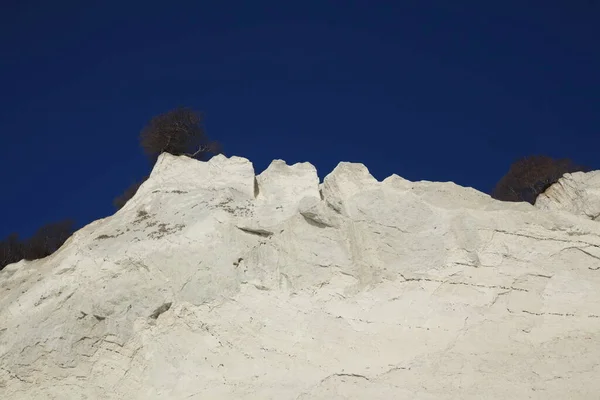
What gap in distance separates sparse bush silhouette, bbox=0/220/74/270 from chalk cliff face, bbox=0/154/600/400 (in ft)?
22.5

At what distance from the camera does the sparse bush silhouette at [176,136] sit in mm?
22062

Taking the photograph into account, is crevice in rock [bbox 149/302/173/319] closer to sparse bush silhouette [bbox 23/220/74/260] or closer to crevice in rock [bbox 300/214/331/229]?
crevice in rock [bbox 300/214/331/229]

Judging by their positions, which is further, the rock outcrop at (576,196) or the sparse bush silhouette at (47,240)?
the sparse bush silhouette at (47,240)

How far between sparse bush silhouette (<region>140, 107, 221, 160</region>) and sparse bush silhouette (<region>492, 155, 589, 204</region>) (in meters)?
10.8

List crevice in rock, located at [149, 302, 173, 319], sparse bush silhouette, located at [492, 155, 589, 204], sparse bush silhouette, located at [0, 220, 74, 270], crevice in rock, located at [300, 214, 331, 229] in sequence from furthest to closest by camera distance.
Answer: sparse bush silhouette, located at [0, 220, 74, 270], sparse bush silhouette, located at [492, 155, 589, 204], crevice in rock, located at [300, 214, 331, 229], crevice in rock, located at [149, 302, 173, 319]

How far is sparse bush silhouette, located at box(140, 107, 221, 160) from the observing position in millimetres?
22062

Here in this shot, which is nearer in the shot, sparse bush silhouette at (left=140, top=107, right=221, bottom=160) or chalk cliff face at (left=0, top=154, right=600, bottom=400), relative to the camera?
chalk cliff face at (left=0, top=154, right=600, bottom=400)

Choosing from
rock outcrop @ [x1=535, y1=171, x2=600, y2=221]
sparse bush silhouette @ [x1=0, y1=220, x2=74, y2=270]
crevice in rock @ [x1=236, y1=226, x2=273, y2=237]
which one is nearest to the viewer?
crevice in rock @ [x1=236, y1=226, x2=273, y2=237]

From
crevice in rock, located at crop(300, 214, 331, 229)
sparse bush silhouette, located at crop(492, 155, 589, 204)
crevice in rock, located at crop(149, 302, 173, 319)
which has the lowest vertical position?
crevice in rock, located at crop(149, 302, 173, 319)

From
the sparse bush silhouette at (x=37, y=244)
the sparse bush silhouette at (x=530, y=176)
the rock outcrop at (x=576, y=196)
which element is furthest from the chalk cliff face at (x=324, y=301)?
the sparse bush silhouette at (x=37, y=244)

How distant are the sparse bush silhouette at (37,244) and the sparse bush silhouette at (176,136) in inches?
223

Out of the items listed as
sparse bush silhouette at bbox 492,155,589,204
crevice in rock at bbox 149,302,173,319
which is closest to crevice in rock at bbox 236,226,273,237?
crevice in rock at bbox 149,302,173,319

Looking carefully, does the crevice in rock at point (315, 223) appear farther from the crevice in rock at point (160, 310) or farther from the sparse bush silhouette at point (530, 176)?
the sparse bush silhouette at point (530, 176)

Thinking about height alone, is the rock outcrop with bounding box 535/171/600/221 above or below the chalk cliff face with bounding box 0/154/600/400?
above
